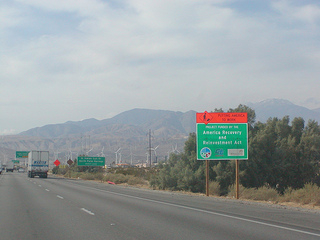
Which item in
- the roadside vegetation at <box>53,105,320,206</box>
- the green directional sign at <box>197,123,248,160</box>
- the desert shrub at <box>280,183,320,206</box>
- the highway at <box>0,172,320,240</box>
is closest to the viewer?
the highway at <box>0,172,320,240</box>

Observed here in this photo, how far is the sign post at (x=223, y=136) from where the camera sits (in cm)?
2347

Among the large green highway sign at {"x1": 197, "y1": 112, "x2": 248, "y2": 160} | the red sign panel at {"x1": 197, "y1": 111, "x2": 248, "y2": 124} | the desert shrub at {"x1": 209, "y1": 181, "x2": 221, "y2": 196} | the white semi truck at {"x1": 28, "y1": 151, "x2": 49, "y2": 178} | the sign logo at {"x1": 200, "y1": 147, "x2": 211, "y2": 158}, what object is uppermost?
the red sign panel at {"x1": 197, "y1": 111, "x2": 248, "y2": 124}

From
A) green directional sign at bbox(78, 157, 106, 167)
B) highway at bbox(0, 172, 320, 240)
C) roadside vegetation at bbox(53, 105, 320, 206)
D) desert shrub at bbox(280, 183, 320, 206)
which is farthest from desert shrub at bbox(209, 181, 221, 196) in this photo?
green directional sign at bbox(78, 157, 106, 167)

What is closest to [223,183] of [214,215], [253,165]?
[253,165]

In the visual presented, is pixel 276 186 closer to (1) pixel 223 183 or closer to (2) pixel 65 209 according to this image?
(1) pixel 223 183

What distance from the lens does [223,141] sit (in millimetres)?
23719

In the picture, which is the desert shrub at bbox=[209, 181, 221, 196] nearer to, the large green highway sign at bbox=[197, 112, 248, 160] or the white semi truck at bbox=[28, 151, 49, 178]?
the large green highway sign at bbox=[197, 112, 248, 160]

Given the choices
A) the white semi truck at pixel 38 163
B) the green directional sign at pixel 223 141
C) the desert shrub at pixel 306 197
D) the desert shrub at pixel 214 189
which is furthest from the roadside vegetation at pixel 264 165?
the white semi truck at pixel 38 163

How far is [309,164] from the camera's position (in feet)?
104

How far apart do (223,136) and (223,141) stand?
0.98ft

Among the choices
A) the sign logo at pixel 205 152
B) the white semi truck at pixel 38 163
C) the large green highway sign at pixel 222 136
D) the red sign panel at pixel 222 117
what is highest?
the red sign panel at pixel 222 117

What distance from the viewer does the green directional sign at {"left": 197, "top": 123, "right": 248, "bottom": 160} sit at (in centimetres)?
2345

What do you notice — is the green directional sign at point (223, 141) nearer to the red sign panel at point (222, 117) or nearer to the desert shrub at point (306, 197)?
the red sign panel at point (222, 117)

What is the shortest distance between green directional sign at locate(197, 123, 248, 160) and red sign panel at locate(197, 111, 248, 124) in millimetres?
181
